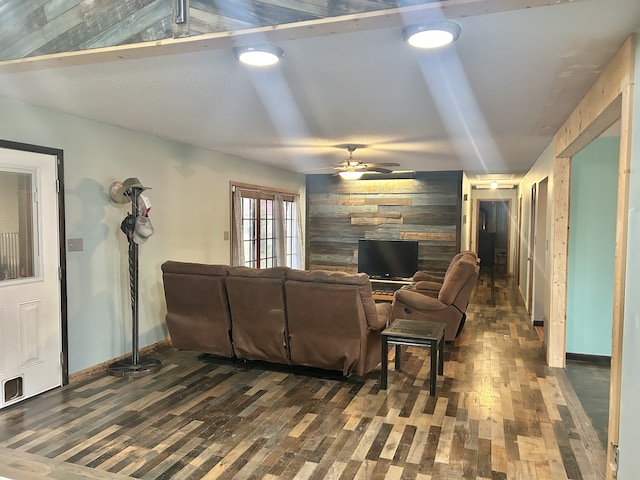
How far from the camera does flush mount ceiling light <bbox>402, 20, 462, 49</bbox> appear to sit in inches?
78.3

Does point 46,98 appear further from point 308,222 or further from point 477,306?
point 477,306

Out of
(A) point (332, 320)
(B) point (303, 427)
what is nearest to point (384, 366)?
(A) point (332, 320)

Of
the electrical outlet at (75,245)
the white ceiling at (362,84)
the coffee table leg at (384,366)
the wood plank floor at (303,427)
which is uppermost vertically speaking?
the white ceiling at (362,84)

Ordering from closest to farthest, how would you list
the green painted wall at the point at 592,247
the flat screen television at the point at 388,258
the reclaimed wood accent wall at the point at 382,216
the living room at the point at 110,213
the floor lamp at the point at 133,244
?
the living room at the point at 110,213 → the floor lamp at the point at 133,244 → the green painted wall at the point at 592,247 → the reclaimed wood accent wall at the point at 382,216 → the flat screen television at the point at 388,258

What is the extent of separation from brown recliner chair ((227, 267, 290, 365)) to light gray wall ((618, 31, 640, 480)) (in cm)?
258

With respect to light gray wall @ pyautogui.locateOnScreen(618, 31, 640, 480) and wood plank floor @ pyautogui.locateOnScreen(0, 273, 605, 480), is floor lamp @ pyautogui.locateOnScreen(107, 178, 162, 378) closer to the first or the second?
wood plank floor @ pyautogui.locateOnScreen(0, 273, 605, 480)

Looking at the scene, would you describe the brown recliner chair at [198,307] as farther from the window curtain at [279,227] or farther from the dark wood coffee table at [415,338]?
the window curtain at [279,227]

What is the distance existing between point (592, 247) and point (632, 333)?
2.95 m

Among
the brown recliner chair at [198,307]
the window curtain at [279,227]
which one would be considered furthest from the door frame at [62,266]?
the window curtain at [279,227]

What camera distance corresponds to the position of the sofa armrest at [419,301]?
5.12 m

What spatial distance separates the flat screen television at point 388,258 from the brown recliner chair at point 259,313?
446 centimetres

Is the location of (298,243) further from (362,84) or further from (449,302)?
(362,84)

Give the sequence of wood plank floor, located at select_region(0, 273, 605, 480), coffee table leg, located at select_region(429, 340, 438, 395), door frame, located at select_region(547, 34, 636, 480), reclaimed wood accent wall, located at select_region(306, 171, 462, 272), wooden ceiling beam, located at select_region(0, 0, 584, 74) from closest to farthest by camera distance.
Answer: wooden ceiling beam, located at select_region(0, 0, 584, 74)
door frame, located at select_region(547, 34, 636, 480)
wood plank floor, located at select_region(0, 273, 605, 480)
coffee table leg, located at select_region(429, 340, 438, 395)
reclaimed wood accent wall, located at select_region(306, 171, 462, 272)

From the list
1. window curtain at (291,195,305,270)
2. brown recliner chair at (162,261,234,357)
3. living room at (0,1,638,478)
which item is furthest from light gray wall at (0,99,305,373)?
window curtain at (291,195,305,270)
